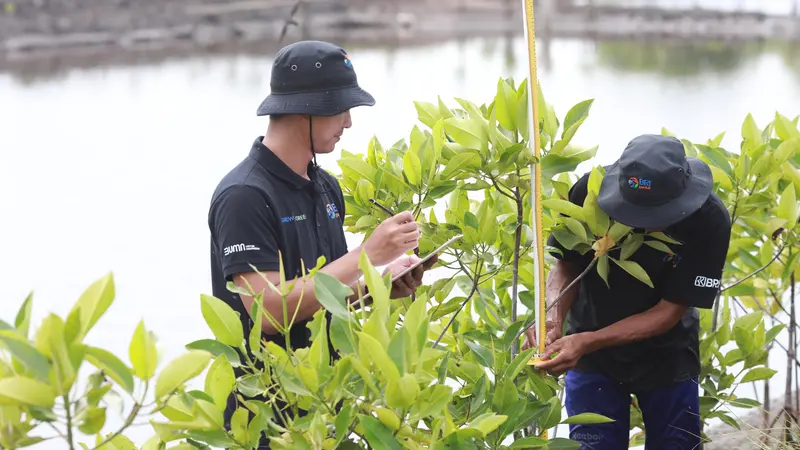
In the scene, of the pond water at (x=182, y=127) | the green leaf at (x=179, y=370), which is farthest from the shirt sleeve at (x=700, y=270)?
the pond water at (x=182, y=127)

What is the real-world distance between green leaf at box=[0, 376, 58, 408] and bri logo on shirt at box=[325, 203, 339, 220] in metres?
1.01

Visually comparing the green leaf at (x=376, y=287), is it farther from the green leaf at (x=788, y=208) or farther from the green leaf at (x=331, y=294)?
the green leaf at (x=788, y=208)

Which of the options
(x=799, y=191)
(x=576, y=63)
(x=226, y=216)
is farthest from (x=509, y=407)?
(x=576, y=63)

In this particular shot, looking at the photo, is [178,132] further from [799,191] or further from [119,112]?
[799,191]

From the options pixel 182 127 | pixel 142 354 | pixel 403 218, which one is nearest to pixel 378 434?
pixel 142 354

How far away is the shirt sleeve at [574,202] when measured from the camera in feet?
7.32

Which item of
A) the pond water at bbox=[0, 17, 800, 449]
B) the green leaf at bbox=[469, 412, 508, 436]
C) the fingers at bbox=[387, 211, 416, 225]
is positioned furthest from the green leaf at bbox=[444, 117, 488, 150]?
the pond water at bbox=[0, 17, 800, 449]

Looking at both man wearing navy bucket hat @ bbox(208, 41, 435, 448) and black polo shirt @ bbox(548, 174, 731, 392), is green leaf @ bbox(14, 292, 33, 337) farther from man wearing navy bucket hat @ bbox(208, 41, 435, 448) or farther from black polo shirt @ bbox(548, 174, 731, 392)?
black polo shirt @ bbox(548, 174, 731, 392)

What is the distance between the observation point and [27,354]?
118 cm

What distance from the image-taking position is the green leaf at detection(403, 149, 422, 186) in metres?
2.10

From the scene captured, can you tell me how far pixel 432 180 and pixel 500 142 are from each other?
0.18 meters

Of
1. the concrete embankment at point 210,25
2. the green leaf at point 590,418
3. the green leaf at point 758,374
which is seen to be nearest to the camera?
the green leaf at point 590,418

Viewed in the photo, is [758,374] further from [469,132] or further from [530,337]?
[469,132]

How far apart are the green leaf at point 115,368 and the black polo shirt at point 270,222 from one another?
64 centimetres
